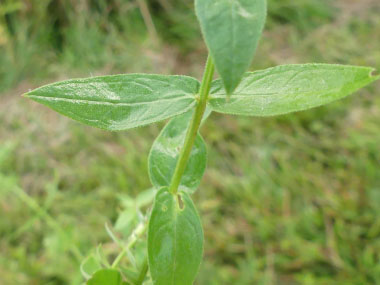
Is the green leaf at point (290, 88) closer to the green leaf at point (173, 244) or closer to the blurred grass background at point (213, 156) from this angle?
the green leaf at point (173, 244)

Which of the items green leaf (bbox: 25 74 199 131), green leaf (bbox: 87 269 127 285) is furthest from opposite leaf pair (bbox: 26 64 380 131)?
green leaf (bbox: 87 269 127 285)

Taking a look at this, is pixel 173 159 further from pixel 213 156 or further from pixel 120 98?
pixel 213 156

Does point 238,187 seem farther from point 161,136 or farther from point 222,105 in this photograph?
point 222,105

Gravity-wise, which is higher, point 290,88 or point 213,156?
point 290,88

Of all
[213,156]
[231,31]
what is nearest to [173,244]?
[231,31]

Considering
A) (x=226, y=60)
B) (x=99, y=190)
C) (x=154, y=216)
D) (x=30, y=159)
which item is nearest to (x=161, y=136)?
(x=154, y=216)
